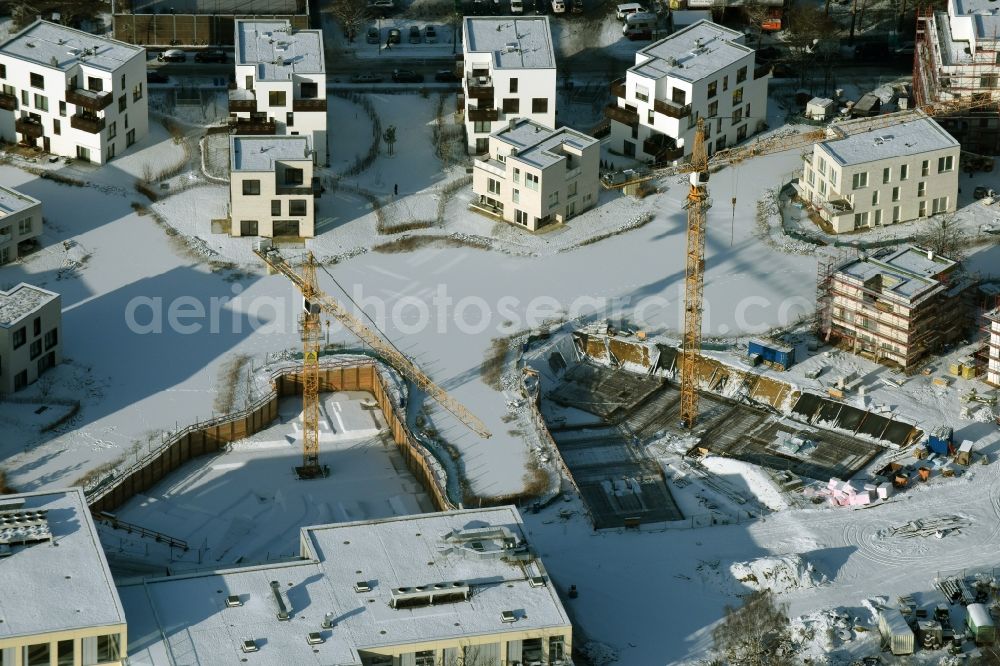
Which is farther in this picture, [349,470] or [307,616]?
[349,470]

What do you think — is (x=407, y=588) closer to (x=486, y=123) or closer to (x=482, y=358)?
(x=482, y=358)

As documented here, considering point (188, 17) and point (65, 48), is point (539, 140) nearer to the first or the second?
point (65, 48)

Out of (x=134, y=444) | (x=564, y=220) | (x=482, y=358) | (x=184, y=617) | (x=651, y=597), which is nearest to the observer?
(x=184, y=617)

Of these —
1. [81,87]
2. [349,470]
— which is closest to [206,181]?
[81,87]

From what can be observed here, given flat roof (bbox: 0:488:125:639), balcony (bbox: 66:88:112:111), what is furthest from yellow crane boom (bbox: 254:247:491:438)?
flat roof (bbox: 0:488:125:639)

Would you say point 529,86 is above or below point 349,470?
above

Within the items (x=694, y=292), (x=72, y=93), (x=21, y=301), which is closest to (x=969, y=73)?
(x=694, y=292)
